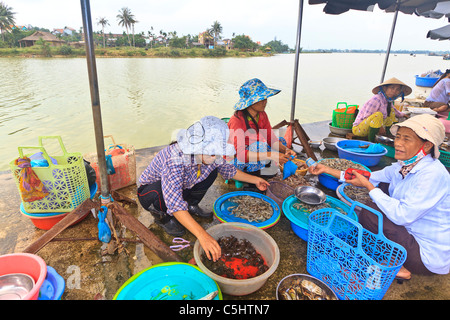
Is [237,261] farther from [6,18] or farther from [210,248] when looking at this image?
[6,18]

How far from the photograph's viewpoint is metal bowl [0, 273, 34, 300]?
166 centimetres

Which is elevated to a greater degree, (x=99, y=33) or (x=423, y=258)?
(x=99, y=33)

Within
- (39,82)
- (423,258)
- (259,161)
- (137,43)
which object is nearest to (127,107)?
(39,82)

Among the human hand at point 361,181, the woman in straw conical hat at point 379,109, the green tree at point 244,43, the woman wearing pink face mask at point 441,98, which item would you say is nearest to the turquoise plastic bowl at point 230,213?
the human hand at point 361,181

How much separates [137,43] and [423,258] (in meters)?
62.2

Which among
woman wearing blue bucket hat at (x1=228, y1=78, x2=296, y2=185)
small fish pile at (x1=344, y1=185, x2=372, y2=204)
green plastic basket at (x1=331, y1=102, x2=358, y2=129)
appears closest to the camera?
small fish pile at (x1=344, y1=185, x2=372, y2=204)

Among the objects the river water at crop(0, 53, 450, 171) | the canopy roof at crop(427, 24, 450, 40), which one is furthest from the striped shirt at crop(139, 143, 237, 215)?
the canopy roof at crop(427, 24, 450, 40)

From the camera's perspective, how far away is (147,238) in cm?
212

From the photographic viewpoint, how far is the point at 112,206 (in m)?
2.18

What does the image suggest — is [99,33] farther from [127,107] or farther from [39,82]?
[127,107]

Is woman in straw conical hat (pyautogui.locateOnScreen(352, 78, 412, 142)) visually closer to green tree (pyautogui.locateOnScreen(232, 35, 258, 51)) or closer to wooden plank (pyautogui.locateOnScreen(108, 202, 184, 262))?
wooden plank (pyautogui.locateOnScreen(108, 202, 184, 262))

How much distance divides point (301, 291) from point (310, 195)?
4.43 ft
